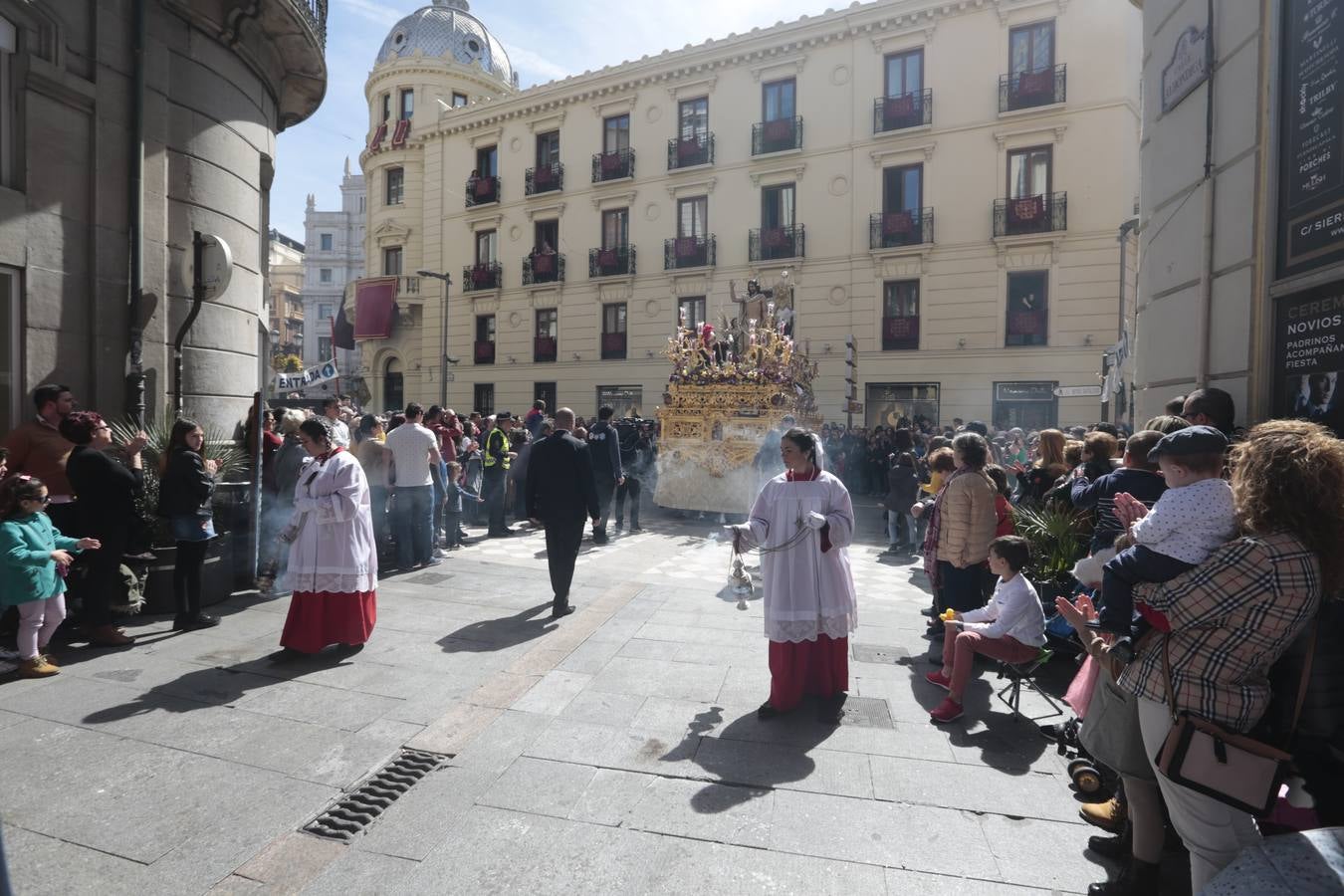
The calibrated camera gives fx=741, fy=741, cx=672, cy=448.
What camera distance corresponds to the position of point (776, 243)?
22719mm

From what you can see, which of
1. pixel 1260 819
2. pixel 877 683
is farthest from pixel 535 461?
pixel 1260 819

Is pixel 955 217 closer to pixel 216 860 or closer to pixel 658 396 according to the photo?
pixel 658 396

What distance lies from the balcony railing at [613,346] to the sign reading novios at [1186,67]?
19947 millimetres

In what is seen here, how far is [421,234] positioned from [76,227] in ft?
78.6

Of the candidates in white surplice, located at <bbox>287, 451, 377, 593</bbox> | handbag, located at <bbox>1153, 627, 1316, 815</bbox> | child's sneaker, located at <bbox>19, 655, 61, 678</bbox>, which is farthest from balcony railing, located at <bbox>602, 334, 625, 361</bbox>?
handbag, located at <bbox>1153, 627, 1316, 815</bbox>

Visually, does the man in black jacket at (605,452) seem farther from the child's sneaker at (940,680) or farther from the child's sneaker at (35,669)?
the child's sneaker at (35,669)

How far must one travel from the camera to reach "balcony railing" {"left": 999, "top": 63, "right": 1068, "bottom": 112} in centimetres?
1919

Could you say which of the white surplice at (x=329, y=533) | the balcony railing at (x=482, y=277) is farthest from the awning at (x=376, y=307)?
the white surplice at (x=329, y=533)

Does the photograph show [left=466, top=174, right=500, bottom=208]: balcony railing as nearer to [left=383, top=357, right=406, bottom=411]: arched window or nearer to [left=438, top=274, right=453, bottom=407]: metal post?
[left=438, top=274, right=453, bottom=407]: metal post

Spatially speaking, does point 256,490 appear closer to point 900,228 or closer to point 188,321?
point 188,321

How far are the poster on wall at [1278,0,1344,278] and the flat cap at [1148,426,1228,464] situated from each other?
2.69 m

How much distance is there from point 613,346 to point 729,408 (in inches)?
539

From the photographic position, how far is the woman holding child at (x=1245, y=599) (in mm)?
2186

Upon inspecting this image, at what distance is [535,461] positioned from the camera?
7039 mm
